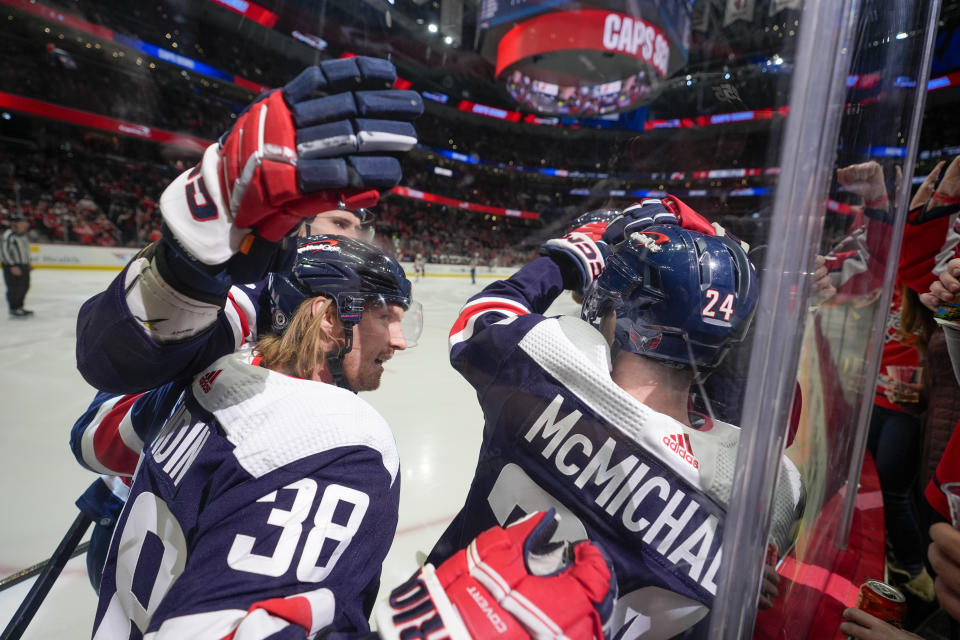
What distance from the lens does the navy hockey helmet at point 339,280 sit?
93cm

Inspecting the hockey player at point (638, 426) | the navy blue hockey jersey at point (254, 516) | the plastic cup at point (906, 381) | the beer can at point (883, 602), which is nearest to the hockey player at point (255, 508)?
the navy blue hockey jersey at point (254, 516)

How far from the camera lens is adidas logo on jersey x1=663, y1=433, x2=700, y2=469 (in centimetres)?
55

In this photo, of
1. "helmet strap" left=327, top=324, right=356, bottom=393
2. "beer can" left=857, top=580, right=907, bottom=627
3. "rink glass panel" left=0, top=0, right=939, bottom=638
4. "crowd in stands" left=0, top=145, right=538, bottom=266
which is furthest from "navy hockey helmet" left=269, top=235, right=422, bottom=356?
"crowd in stands" left=0, top=145, right=538, bottom=266

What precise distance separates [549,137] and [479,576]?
0.77m

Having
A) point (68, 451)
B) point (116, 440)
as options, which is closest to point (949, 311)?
point (116, 440)

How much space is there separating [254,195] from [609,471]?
562 mm

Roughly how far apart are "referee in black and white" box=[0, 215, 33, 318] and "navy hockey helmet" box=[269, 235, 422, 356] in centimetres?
550

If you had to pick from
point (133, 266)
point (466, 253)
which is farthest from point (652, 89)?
point (466, 253)

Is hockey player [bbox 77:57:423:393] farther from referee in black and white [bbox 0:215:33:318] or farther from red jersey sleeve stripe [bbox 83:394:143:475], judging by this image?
referee in black and white [bbox 0:215:33:318]

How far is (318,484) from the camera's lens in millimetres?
568

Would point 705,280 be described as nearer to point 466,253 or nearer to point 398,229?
point 466,253

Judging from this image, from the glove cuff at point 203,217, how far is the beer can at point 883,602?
1.50m

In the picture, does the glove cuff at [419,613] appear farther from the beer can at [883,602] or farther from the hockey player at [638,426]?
the beer can at [883,602]

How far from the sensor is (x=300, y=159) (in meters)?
0.47
